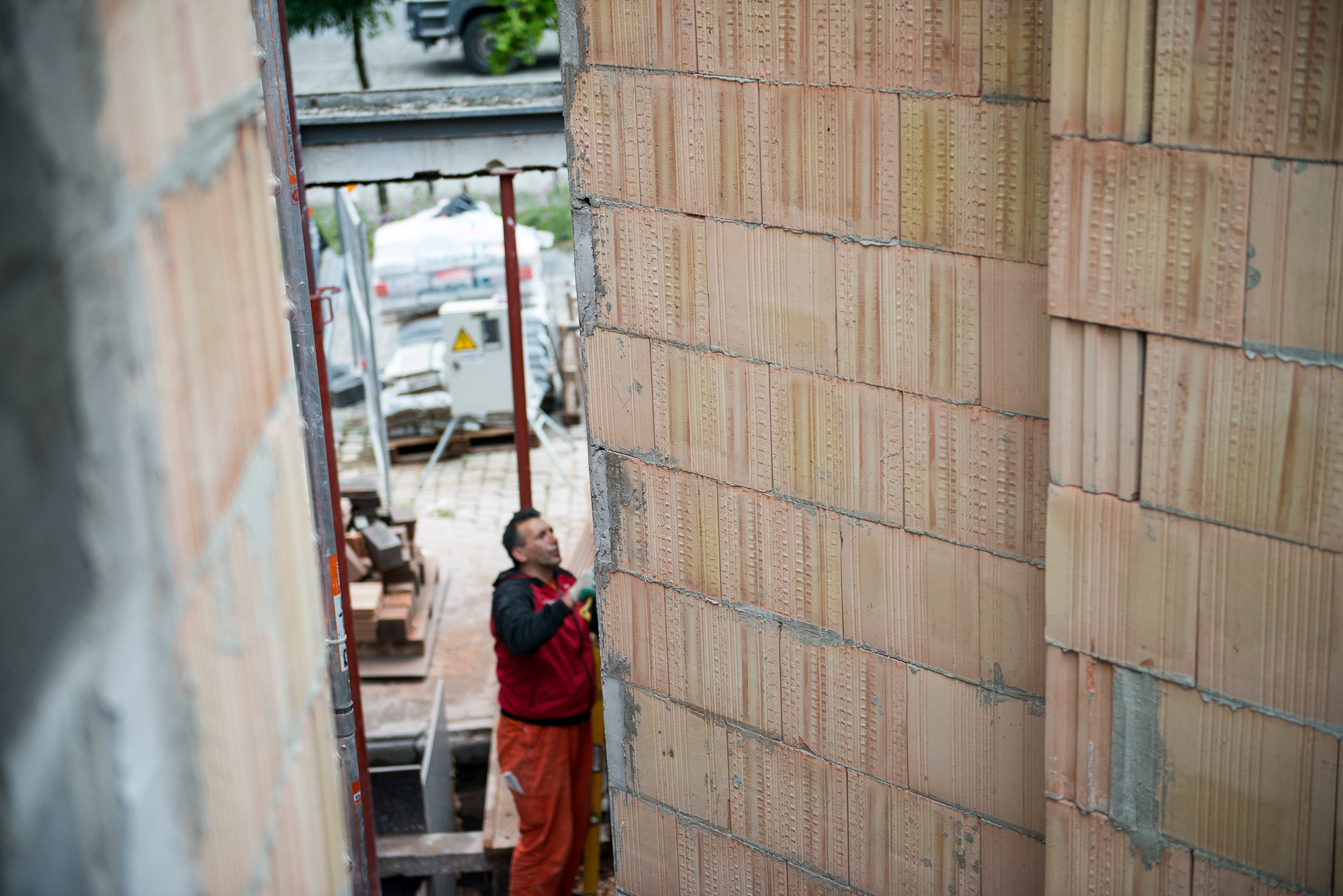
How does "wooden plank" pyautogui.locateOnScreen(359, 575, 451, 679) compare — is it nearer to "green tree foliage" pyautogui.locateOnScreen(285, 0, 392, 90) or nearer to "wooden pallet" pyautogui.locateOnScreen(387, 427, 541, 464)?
"wooden pallet" pyautogui.locateOnScreen(387, 427, 541, 464)

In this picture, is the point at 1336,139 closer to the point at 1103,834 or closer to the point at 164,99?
the point at 1103,834

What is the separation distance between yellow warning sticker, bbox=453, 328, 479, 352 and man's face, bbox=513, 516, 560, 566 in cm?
599

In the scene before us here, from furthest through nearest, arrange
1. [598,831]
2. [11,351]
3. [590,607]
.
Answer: [598,831] → [590,607] → [11,351]

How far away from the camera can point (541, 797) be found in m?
6.68

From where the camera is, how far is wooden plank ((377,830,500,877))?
273 inches

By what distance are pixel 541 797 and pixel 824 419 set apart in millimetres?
3674

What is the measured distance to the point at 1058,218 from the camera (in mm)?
2928

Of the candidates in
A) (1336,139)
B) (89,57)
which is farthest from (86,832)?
(1336,139)

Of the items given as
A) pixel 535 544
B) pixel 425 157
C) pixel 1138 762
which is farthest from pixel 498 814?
pixel 1138 762

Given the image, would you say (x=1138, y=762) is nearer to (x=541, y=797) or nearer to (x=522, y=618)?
(x=522, y=618)

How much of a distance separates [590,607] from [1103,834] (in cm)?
368

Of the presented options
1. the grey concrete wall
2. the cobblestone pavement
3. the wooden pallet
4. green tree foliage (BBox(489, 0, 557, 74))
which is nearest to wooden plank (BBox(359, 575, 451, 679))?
the cobblestone pavement

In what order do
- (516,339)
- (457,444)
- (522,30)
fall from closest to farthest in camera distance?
(516,339), (457,444), (522,30)

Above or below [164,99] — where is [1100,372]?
below
